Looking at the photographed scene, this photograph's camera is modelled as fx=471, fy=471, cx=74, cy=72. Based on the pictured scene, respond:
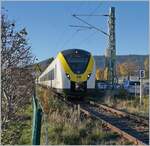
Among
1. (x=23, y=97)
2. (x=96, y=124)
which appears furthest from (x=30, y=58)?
(x=96, y=124)

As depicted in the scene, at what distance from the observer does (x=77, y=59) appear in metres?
26.6

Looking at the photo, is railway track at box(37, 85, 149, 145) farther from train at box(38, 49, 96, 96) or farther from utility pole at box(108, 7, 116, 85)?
utility pole at box(108, 7, 116, 85)

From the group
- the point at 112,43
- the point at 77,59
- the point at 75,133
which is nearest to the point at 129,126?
the point at 75,133

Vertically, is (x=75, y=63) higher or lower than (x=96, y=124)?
higher

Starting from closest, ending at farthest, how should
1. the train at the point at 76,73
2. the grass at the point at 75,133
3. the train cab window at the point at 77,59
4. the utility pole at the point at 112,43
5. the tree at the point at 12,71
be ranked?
the tree at the point at 12,71, the grass at the point at 75,133, the train at the point at 76,73, the train cab window at the point at 77,59, the utility pole at the point at 112,43

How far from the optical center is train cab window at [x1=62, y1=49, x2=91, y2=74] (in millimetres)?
26375

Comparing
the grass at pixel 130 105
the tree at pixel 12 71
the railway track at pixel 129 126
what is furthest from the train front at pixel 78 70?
the tree at pixel 12 71

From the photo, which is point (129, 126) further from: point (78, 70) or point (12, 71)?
point (78, 70)

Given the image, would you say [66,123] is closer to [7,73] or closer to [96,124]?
[96,124]

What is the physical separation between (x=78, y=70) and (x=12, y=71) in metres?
16.9

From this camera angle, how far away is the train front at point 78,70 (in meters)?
26.2

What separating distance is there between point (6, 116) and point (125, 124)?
693cm

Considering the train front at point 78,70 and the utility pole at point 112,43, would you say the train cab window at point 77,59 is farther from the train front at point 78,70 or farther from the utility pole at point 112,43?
the utility pole at point 112,43

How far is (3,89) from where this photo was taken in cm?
937
